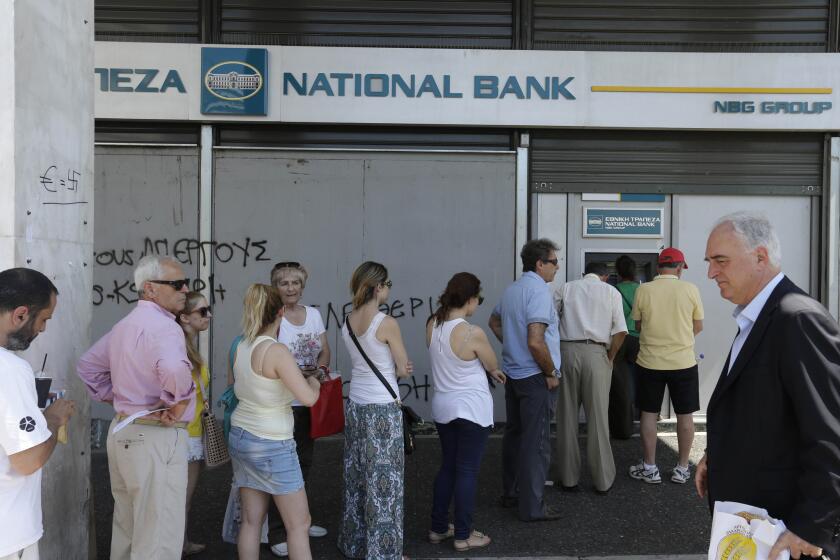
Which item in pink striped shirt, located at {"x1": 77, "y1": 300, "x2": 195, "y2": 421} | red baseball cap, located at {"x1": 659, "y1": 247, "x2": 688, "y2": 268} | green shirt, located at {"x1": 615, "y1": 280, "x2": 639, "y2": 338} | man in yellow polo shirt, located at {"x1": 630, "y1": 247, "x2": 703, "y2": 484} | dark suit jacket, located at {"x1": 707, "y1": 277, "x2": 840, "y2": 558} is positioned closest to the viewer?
dark suit jacket, located at {"x1": 707, "y1": 277, "x2": 840, "y2": 558}

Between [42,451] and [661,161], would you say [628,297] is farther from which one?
[42,451]

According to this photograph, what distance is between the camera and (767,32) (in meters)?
7.19

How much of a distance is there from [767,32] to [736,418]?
6.20 m

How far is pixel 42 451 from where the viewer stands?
2297 mm

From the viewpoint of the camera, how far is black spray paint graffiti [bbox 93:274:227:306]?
6969mm

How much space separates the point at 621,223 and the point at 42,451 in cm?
594

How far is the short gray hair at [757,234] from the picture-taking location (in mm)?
2404

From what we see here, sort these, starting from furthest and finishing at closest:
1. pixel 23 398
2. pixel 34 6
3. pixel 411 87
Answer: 1. pixel 411 87
2. pixel 34 6
3. pixel 23 398

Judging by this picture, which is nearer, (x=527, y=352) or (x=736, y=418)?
(x=736, y=418)

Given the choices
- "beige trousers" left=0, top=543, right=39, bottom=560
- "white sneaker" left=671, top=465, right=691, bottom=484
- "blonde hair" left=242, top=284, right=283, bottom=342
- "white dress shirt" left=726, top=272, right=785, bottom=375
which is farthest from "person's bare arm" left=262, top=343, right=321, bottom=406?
"white sneaker" left=671, top=465, right=691, bottom=484

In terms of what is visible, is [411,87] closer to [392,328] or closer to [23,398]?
[392,328]

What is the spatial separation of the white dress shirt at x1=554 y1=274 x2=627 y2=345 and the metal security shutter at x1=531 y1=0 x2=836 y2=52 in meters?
2.99

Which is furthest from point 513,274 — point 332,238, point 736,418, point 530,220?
point 736,418

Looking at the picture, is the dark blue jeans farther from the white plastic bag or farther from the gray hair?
the white plastic bag
